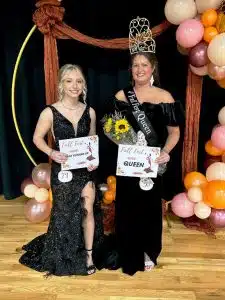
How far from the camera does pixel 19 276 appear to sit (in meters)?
2.61

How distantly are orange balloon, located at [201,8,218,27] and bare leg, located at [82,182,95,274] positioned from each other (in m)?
1.47

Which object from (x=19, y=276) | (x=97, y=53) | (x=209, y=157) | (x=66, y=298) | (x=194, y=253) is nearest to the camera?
(x=66, y=298)

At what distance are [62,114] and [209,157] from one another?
57.7 inches

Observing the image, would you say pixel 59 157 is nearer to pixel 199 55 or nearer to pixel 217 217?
pixel 199 55

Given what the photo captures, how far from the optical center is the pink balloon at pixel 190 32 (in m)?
2.74

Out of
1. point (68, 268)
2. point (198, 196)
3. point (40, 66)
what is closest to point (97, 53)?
point (40, 66)

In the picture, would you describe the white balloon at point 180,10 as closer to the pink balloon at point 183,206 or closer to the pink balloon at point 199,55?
the pink balloon at point 199,55

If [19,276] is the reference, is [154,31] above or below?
above

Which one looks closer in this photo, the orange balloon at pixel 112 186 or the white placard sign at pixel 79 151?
the white placard sign at pixel 79 151

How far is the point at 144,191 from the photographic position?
8.28 ft

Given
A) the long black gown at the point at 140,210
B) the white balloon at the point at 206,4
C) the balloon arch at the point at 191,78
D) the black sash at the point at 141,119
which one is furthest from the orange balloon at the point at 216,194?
the white balloon at the point at 206,4

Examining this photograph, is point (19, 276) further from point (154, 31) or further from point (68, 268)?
point (154, 31)

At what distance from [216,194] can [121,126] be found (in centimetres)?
102

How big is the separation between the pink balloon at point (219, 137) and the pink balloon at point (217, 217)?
521 millimetres
